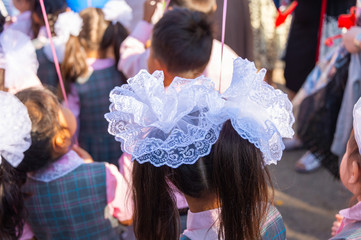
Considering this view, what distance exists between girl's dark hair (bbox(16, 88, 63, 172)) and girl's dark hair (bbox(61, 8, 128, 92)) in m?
0.59

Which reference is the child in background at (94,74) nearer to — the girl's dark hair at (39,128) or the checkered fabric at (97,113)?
the checkered fabric at (97,113)

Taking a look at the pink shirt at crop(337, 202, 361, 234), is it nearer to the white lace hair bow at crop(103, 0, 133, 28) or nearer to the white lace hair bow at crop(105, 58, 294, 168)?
the white lace hair bow at crop(105, 58, 294, 168)

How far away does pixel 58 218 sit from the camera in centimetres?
125

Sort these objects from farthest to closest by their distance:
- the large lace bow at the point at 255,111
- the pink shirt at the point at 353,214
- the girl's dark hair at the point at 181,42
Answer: the girl's dark hair at the point at 181,42, the pink shirt at the point at 353,214, the large lace bow at the point at 255,111

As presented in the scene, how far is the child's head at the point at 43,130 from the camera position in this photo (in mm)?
1196

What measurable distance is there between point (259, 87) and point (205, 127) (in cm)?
15

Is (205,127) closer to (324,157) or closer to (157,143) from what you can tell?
(157,143)

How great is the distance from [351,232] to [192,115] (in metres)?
0.45

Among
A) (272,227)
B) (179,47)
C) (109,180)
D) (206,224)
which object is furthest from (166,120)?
(179,47)

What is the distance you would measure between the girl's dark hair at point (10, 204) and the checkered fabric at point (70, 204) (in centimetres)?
5

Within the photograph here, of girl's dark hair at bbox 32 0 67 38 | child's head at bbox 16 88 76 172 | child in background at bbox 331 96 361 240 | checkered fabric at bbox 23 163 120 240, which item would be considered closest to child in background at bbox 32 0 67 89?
girl's dark hair at bbox 32 0 67 38

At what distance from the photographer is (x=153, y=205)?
0.98 m

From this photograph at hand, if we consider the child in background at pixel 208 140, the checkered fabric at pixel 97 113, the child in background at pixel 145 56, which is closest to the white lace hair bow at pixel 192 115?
the child in background at pixel 208 140

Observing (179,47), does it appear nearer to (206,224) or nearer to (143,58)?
(143,58)
